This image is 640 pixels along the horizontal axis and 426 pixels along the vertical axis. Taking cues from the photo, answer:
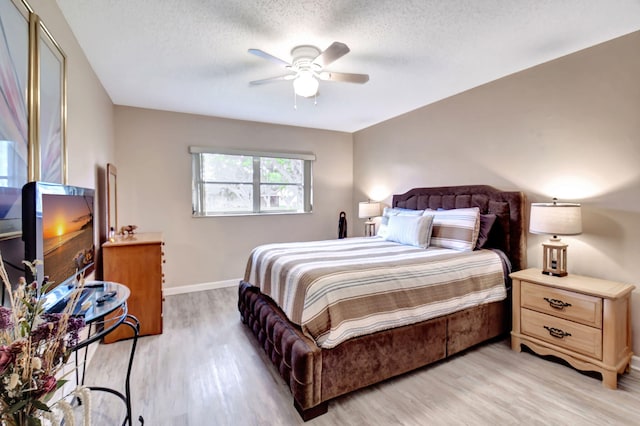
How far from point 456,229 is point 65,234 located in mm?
3093

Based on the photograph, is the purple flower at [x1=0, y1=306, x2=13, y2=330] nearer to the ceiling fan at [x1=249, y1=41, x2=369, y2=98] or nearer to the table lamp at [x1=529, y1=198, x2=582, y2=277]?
the ceiling fan at [x1=249, y1=41, x2=369, y2=98]

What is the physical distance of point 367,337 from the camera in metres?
2.02

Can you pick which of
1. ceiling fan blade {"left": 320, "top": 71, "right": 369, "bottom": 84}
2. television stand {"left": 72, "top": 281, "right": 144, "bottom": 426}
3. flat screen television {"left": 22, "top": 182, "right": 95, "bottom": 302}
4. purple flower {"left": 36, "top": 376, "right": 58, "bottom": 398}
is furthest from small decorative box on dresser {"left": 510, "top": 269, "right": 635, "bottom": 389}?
flat screen television {"left": 22, "top": 182, "right": 95, "bottom": 302}

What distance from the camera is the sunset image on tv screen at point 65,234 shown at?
1.27 metres

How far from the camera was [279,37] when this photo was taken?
7.53ft

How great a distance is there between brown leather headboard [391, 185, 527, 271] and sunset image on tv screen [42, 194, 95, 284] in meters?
3.45

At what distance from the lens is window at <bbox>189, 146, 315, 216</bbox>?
175 inches

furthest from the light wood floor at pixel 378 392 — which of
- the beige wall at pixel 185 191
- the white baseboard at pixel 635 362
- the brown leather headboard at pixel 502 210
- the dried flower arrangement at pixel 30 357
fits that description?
the beige wall at pixel 185 191

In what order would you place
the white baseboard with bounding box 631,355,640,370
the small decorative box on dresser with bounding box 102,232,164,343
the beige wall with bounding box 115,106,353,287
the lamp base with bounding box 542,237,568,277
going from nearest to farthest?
1. the white baseboard with bounding box 631,355,640,370
2. the lamp base with bounding box 542,237,568,277
3. the small decorative box on dresser with bounding box 102,232,164,343
4. the beige wall with bounding box 115,106,353,287

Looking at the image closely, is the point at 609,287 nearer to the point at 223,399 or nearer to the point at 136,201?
the point at 223,399

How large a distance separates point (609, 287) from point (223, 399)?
2.87 meters

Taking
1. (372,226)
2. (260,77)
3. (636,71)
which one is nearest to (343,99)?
(260,77)

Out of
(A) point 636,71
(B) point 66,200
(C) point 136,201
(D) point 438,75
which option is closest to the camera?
(B) point 66,200

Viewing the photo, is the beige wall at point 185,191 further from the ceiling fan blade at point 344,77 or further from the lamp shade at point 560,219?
the lamp shade at point 560,219
